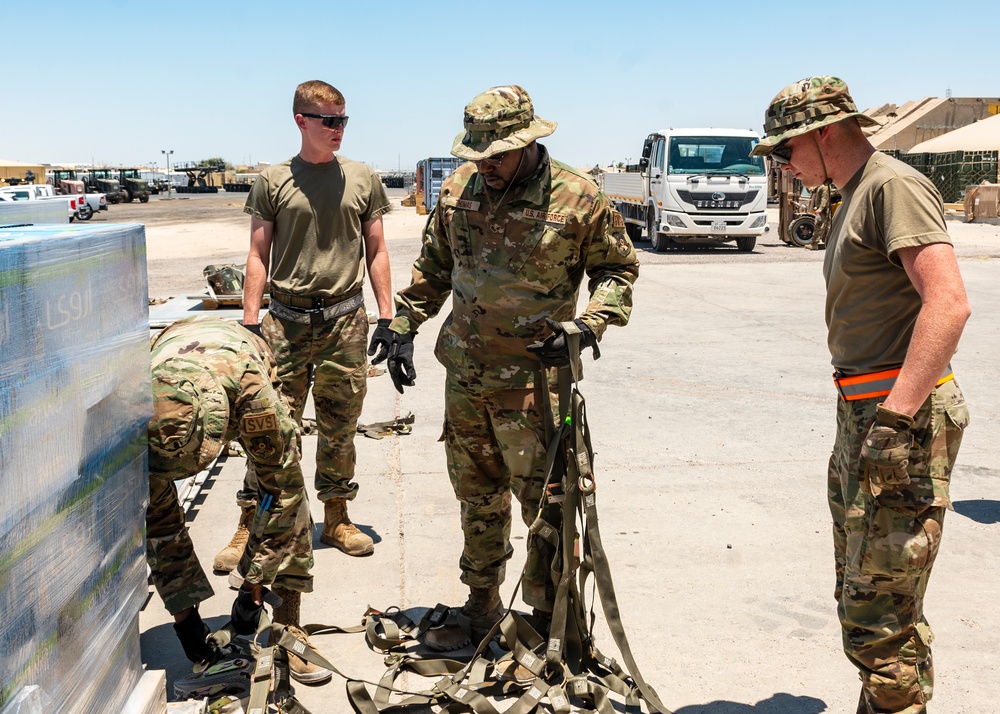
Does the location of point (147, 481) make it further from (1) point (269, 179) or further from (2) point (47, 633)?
(1) point (269, 179)

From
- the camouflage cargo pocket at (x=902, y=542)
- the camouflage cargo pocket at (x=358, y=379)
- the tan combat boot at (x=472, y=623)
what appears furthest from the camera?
the camouflage cargo pocket at (x=358, y=379)

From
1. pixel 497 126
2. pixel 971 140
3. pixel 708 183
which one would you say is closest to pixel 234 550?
pixel 497 126

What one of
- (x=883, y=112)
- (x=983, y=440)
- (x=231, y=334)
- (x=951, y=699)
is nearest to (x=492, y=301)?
(x=231, y=334)

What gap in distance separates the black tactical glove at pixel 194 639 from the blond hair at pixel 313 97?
2340mm

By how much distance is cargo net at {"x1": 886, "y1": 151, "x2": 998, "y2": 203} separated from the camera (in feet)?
110

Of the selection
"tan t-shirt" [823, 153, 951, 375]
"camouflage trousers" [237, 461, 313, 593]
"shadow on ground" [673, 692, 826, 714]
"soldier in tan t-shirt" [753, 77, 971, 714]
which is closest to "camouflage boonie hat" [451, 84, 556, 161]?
"soldier in tan t-shirt" [753, 77, 971, 714]

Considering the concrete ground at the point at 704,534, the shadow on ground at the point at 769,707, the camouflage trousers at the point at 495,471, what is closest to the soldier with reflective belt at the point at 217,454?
the concrete ground at the point at 704,534

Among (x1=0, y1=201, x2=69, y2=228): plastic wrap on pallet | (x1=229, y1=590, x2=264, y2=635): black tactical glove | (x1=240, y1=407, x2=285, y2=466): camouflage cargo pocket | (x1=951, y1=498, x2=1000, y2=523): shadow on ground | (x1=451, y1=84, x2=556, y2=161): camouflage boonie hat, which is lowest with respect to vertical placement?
(x1=951, y1=498, x2=1000, y2=523): shadow on ground

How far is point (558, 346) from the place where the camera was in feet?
10.8

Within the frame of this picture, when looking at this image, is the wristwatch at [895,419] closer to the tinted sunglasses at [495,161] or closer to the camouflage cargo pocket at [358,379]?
the tinted sunglasses at [495,161]

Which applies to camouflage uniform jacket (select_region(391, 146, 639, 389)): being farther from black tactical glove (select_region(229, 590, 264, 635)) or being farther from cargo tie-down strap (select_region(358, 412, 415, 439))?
cargo tie-down strap (select_region(358, 412, 415, 439))

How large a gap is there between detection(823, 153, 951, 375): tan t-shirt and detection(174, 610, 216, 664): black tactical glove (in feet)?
7.54

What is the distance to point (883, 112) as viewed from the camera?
59.7 meters

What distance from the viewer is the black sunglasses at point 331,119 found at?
14.8 feet
